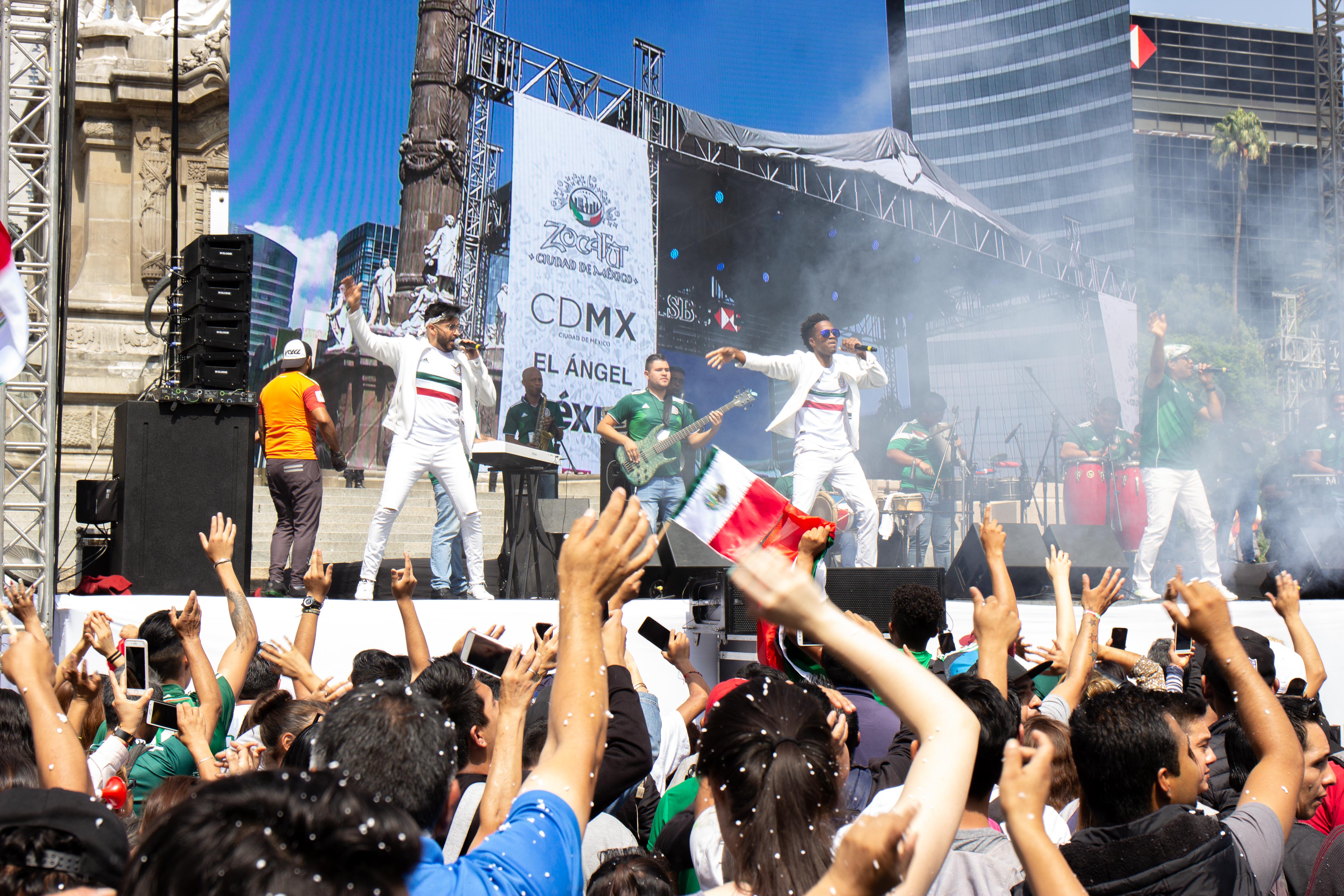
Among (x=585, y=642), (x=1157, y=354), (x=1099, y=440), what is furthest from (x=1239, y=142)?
(x=585, y=642)

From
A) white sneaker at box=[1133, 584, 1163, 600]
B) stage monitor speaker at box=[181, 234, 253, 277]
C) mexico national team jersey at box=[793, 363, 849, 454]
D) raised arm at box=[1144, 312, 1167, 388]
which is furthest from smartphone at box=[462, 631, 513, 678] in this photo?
raised arm at box=[1144, 312, 1167, 388]

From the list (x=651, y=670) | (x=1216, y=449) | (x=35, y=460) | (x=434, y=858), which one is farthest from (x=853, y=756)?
(x=1216, y=449)

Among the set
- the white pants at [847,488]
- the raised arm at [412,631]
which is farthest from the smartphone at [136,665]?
the white pants at [847,488]

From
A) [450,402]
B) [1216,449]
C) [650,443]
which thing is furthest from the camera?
[1216,449]

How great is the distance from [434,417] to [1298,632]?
196 inches

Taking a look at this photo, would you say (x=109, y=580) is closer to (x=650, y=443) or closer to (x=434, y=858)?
(x=650, y=443)

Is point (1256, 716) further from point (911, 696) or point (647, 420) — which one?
point (647, 420)

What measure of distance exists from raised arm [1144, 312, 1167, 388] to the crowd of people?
5450mm

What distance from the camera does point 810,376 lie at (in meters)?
8.24

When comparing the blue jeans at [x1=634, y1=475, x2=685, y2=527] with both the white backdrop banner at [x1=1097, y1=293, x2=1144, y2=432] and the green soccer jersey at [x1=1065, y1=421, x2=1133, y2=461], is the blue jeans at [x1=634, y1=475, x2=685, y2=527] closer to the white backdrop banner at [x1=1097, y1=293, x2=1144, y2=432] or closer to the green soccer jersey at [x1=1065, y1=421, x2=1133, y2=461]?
the green soccer jersey at [x1=1065, y1=421, x2=1133, y2=461]

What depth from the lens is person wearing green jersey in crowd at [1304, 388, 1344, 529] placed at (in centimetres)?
952

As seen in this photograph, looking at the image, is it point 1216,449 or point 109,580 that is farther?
point 1216,449

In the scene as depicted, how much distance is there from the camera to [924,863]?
1.21 metres

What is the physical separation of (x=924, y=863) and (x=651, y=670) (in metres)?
4.56
